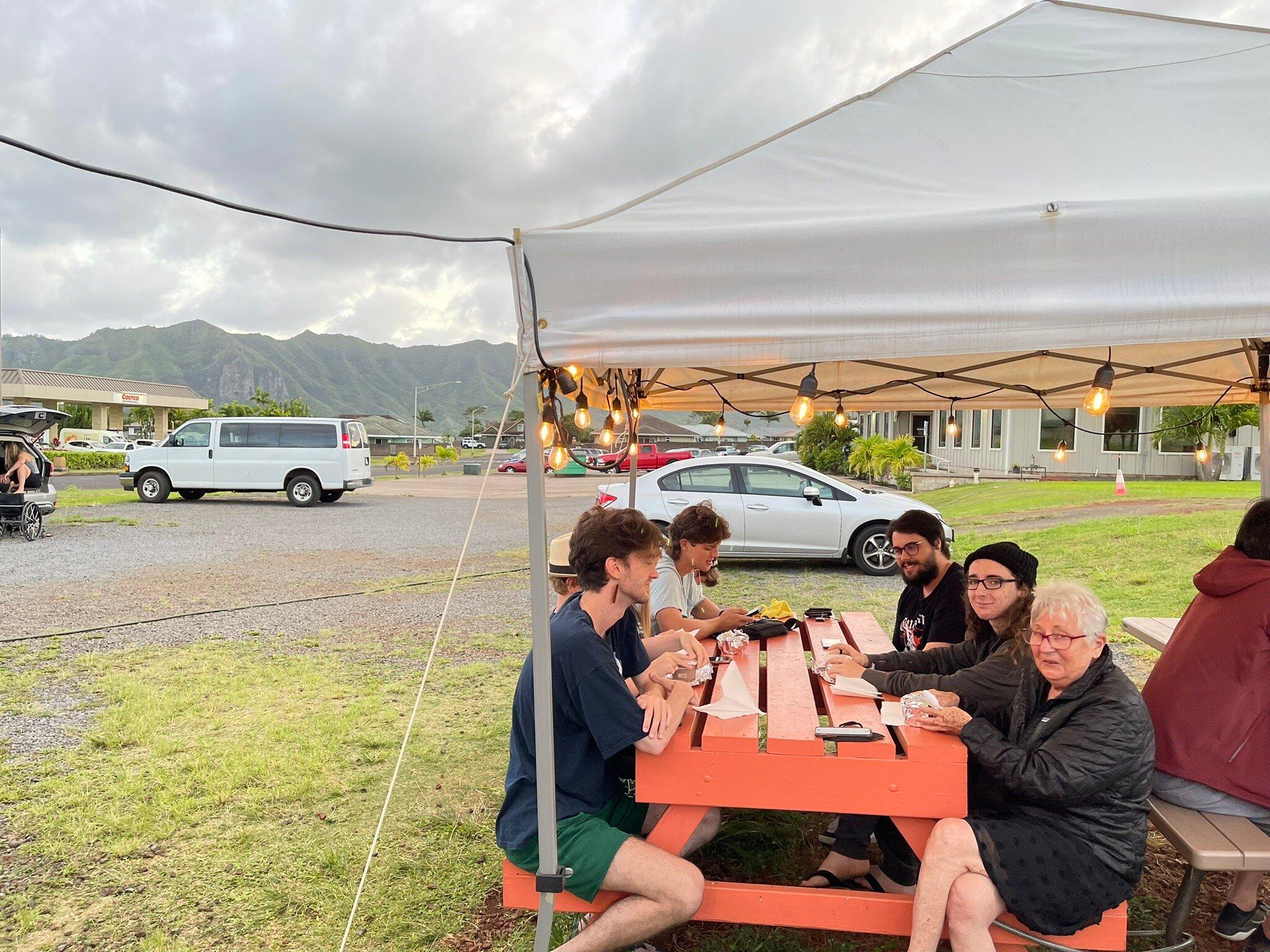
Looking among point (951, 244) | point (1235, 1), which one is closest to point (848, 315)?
point (951, 244)

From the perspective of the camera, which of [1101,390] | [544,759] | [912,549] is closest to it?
[544,759]

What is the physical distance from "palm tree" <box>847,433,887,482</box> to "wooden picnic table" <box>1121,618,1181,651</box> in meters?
19.0

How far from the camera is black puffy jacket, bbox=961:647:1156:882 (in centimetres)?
201

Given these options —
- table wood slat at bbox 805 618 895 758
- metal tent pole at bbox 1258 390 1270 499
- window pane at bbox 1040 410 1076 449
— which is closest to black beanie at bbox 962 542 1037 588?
table wood slat at bbox 805 618 895 758

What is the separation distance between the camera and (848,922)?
2225mm

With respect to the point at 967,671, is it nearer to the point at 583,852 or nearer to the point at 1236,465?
the point at 583,852

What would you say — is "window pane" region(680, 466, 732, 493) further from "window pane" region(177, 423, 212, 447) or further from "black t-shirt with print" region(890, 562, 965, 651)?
"window pane" region(177, 423, 212, 447)

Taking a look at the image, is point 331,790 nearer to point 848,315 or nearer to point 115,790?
point 115,790

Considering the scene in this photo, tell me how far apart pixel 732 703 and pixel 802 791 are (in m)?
0.42

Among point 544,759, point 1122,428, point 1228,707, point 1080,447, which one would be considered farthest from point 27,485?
point 1122,428

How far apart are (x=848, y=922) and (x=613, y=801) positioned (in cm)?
76

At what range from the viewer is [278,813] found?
3645 millimetres

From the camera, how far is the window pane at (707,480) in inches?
382

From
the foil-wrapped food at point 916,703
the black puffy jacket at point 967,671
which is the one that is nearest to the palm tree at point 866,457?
the black puffy jacket at point 967,671
